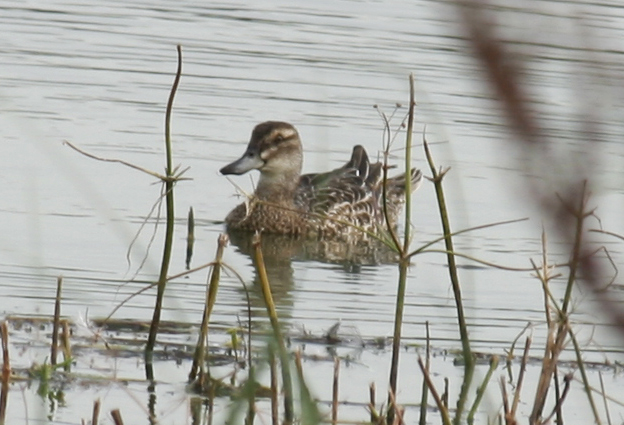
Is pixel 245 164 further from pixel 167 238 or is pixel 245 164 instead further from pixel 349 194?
pixel 167 238

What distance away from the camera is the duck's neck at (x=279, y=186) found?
10.6m

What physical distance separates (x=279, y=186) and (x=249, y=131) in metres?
0.93

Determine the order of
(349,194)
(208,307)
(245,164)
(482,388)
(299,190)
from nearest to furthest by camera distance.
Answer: (482,388) < (208,307) < (245,164) < (349,194) < (299,190)

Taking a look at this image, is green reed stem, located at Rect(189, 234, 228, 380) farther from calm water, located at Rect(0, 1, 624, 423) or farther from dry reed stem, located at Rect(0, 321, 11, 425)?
dry reed stem, located at Rect(0, 321, 11, 425)

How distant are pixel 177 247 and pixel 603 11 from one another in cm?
655

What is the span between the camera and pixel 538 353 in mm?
6109

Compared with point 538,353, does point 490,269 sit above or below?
above

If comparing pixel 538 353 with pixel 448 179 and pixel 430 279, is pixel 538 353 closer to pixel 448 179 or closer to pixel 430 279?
pixel 430 279

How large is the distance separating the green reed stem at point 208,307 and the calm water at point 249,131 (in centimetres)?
17

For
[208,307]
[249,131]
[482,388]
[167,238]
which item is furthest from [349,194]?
[482,388]

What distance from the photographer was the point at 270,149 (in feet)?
32.9

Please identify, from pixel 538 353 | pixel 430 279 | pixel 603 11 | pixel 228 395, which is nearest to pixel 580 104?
pixel 228 395

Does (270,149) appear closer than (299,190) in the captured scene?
Yes

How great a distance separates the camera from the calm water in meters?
5.56
